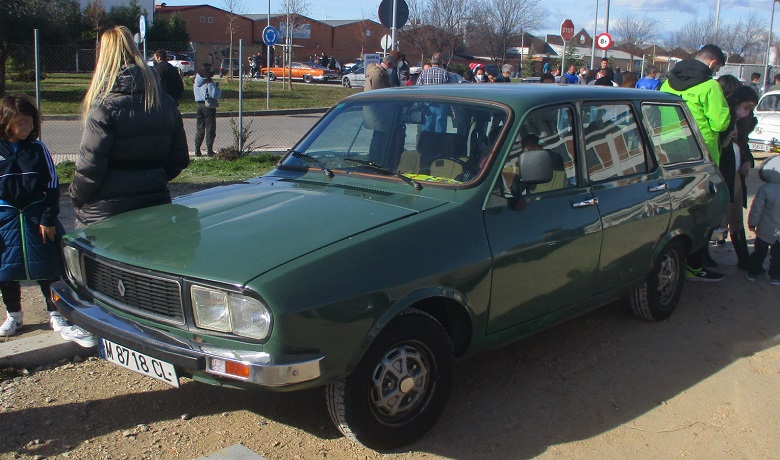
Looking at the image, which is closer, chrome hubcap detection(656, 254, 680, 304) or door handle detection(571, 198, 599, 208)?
door handle detection(571, 198, 599, 208)

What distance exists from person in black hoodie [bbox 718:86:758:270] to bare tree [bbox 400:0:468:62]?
34.7 m

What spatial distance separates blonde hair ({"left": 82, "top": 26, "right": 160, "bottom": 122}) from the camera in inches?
169

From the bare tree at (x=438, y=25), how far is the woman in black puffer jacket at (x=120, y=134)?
3793cm

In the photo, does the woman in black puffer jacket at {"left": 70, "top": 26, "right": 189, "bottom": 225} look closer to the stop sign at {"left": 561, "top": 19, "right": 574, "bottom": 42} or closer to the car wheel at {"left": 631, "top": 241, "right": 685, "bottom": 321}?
the car wheel at {"left": 631, "top": 241, "right": 685, "bottom": 321}

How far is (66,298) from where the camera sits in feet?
12.7

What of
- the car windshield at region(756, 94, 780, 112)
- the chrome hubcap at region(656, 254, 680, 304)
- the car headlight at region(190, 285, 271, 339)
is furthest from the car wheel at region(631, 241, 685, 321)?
the car windshield at region(756, 94, 780, 112)

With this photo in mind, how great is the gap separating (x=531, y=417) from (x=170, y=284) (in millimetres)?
2102

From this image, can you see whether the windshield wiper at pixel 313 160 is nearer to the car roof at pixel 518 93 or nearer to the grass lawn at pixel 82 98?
the car roof at pixel 518 93

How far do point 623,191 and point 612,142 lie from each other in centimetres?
35

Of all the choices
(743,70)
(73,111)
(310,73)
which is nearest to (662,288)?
(73,111)

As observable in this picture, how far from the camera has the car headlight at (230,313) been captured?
10.1ft

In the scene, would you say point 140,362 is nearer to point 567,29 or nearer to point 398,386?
point 398,386

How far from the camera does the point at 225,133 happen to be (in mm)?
16656

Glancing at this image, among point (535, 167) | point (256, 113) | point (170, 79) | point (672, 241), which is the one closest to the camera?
point (535, 167)
